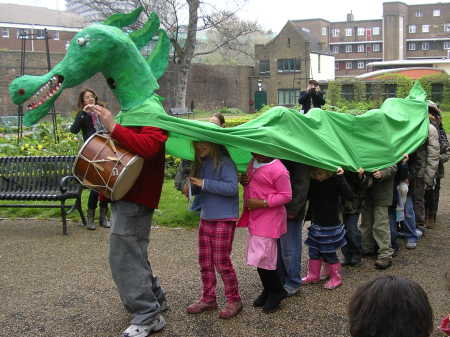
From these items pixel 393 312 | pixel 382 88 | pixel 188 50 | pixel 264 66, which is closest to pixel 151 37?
pixel 393 312

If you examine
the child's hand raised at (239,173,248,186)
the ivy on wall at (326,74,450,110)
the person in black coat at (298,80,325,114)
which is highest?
the ivy on wall at (326,74,450,110)

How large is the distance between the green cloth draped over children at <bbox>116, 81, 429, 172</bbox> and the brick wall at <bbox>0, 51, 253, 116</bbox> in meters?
30.5

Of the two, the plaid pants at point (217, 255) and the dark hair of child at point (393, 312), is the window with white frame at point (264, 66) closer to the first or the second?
the plaid pants at point (217, 255)

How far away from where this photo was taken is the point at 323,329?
413 centimetres

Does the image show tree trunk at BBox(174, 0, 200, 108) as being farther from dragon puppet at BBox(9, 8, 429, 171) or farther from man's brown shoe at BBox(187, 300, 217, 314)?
man's brown shoe at BBox(187, 300, 217, 314)

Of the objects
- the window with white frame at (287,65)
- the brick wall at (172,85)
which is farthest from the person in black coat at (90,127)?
the window with white frame at (287,65)

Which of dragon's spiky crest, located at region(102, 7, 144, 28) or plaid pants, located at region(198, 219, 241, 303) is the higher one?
dragon's spiky crest, located at region(102, 7, 144, 28)

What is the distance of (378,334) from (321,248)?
2.97 metres

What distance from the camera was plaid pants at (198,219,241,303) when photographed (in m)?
4.29

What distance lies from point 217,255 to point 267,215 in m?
0.52

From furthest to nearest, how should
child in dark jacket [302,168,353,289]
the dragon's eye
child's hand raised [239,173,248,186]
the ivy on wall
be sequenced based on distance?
the ivy on wall → child in dark jacket [302,168,353,289] → child's hand raised [239,173,248,186] → the dragon's eye

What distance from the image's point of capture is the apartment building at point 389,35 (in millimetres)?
83875

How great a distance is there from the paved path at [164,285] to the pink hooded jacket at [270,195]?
0.70 metres

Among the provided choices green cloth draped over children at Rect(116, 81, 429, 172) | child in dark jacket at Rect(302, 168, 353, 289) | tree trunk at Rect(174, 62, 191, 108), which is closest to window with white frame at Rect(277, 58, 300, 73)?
tree trunk at Rect(174, 62, 191, 108)
